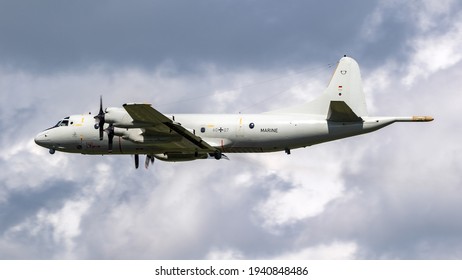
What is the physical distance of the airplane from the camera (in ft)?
229

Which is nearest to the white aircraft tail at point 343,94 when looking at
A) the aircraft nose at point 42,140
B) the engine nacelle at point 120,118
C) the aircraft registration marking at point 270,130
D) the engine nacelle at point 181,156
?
the aircraft registration marking at point 270,130

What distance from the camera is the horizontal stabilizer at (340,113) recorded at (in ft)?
227

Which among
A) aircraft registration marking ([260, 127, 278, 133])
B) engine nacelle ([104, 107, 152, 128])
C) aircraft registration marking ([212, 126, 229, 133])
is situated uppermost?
engine nacelle ([104, 107, 152, 128])

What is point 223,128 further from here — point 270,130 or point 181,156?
point 181,156

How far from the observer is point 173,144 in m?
71.7

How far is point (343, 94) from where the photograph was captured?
240 feet

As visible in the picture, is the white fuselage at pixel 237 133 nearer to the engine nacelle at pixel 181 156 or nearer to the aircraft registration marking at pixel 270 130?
the aircraft registration marking at pixel 270 130

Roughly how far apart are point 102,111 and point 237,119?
8652 mm

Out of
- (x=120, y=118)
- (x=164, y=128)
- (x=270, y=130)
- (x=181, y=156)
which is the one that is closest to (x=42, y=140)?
(x=120, y=118)

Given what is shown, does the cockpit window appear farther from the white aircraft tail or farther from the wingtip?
the wingtip

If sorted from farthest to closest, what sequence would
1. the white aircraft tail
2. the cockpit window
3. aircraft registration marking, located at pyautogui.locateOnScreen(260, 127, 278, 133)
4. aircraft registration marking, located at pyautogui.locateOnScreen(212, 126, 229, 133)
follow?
the cockpit window, the white aircraft tail, aircraft registration marking, located at pyautogui.locateOnScreen(212, 126, 229, 133), aircraft registration marking, located at pyautogui.locateOnScreen(260, 127, 278, 133)

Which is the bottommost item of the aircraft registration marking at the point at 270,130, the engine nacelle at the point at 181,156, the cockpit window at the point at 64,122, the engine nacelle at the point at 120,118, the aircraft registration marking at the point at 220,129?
the engine nacelle at the point at 181,156

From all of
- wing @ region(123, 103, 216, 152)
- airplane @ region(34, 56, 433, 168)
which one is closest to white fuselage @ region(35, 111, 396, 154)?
airplane @ region(34, 56, 433, 168)

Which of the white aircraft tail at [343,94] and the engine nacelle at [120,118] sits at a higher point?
the white aircraft tail at [343,94]
